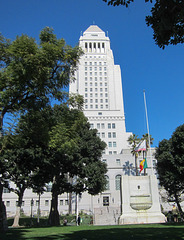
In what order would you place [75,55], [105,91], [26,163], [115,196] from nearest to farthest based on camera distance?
[75,55] → [26,163] → [115,196] → [105,91]

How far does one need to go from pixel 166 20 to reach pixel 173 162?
27512 millimetres

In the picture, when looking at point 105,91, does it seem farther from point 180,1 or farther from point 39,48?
point 180,1

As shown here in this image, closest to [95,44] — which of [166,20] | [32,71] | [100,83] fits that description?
[100,83]

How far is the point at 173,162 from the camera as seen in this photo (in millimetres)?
30688

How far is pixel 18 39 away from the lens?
12.3m

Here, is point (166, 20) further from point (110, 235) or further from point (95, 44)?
point (95, 44)

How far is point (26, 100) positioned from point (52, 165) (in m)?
13.3

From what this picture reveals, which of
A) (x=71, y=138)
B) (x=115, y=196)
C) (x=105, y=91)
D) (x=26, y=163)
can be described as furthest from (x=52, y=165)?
(x=105, y=91)

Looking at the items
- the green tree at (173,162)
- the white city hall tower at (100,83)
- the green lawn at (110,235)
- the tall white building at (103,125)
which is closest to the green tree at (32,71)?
the green lawn at (110,235)

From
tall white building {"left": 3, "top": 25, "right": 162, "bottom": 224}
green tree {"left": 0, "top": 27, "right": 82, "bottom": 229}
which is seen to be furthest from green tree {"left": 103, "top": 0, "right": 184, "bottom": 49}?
tall white building {"left": 3, "top": 25, "right": 162, "bottom": 224}

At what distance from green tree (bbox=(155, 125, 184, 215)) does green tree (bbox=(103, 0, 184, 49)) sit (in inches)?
1019

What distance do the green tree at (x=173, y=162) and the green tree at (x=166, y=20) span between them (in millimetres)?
25892

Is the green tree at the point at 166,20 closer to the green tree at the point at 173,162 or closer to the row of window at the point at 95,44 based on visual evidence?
the green tree at the point at 173,162

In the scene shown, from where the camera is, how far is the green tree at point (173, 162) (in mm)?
30391
